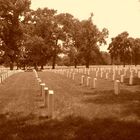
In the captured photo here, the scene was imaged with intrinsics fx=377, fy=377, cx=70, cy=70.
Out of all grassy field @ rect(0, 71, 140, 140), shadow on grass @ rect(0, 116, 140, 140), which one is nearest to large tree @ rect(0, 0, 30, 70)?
grassy field @ rect(0, 71, 140, 140)

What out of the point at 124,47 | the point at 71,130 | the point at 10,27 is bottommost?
the point at 71,130

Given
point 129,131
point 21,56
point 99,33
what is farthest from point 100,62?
point 129,131

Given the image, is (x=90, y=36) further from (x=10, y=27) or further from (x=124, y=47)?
(x=10, y=27)

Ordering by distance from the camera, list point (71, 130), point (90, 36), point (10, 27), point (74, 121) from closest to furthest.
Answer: point (71, 130) < point (74, 121) < point (10, 27) < point (90, 36)

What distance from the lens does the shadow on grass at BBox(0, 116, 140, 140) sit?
31.4ft

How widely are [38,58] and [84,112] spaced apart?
253 feet

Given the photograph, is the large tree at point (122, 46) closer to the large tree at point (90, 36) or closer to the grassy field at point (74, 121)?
the large tree at point (90, 36)

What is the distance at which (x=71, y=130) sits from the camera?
10.5 meters

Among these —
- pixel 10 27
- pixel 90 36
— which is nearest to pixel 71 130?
pixel 10 27

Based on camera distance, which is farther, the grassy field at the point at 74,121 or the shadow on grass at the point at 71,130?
the grassy field at the point at 74,121

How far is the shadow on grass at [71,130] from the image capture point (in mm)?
9570

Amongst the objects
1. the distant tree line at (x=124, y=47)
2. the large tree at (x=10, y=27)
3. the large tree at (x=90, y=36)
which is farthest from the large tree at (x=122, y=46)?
the large tree at (x=10, y=27)

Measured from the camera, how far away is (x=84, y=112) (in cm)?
1379

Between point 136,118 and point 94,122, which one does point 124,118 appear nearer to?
point 136,118
